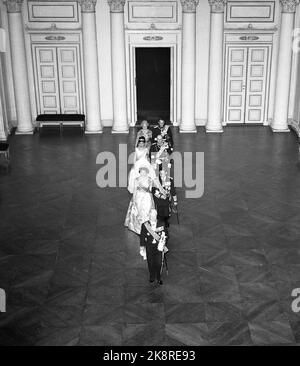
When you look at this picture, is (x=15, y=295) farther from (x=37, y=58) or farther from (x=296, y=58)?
(x=296, y=58)

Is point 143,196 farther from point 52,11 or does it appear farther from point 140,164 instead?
point 52,11

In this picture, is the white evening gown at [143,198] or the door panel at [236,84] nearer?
the white evening gown at [143,198]

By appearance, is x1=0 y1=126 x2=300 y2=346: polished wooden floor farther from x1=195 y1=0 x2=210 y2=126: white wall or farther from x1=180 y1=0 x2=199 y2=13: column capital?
x1=180 y1=0 x2=199 y2=13: column capital

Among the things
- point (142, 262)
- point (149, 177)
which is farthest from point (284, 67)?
point (142, 262)

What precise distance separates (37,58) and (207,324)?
1251 cm

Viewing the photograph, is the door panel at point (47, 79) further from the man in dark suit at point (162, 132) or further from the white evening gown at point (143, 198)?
the white evening gown at point (143, 198)

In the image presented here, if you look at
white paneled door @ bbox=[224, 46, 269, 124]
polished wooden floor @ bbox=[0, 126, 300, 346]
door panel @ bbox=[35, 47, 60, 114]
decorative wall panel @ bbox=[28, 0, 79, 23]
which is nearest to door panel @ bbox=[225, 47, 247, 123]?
white paneled door @ bbox=[224, 46, 269, 124]

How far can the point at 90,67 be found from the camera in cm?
1770

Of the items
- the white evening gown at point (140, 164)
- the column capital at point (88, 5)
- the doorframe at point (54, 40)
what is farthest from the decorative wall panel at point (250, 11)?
the white evening gown at point (140, 164)

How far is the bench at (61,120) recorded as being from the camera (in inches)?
719

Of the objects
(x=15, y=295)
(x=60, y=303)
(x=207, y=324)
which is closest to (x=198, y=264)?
(x=207, y=324)

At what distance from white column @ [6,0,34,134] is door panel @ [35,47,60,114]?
2.30 ft

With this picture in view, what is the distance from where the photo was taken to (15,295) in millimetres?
9141

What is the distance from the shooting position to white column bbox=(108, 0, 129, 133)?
1723cm
